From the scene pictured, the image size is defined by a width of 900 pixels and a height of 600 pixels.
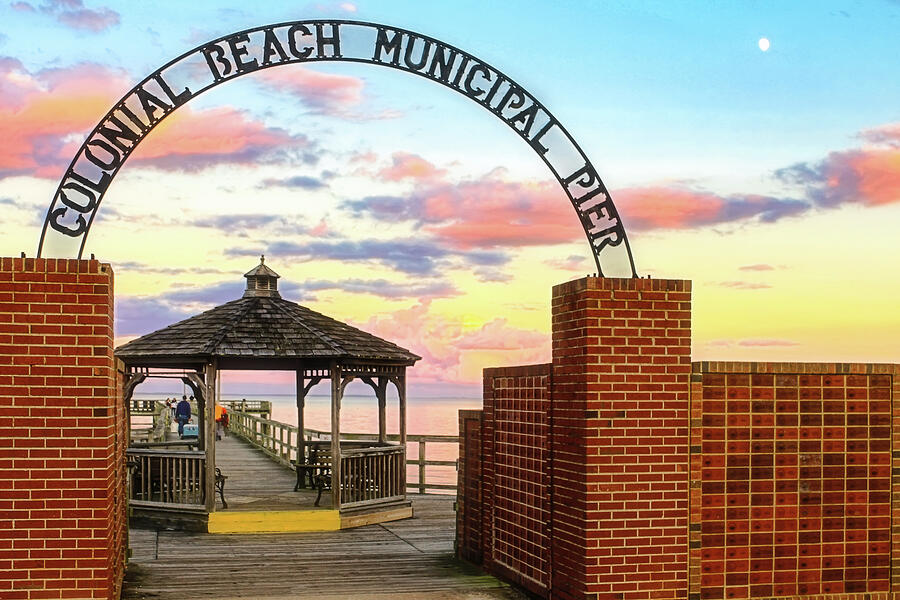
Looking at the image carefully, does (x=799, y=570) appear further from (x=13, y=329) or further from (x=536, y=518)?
(x=13, y=329)

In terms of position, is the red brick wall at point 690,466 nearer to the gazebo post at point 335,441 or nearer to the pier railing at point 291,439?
the gazebo post at point 335,441

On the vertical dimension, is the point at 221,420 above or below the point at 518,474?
below

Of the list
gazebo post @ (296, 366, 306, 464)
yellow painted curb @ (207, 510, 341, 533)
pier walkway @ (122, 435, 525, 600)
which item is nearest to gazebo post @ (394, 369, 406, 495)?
pier walkway @ (122, 435, 525, 600)

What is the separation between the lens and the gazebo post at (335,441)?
50.8 feet

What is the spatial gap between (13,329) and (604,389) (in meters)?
4.64

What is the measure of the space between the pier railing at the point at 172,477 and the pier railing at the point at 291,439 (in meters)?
2.31

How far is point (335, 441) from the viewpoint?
15.7m

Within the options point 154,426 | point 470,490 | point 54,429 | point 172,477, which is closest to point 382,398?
point 172,477

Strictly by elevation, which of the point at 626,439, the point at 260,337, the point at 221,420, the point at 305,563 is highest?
the point at 260,337

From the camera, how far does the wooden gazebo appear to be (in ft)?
50.8

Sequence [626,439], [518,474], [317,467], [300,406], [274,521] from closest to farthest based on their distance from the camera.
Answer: [626,439]
[518,474]
[274,521]
[317,467]
[300,406]

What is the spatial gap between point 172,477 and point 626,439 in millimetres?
9532

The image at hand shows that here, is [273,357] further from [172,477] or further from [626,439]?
[626,439]

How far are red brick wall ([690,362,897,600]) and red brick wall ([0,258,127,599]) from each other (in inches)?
189
